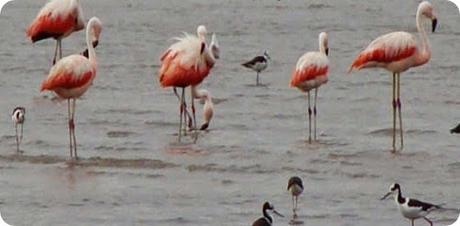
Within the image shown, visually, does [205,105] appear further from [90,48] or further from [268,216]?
[268,216]

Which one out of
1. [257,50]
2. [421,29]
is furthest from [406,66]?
[257,50]

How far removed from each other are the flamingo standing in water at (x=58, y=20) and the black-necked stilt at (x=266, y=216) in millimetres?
6428

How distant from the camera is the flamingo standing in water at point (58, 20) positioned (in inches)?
602

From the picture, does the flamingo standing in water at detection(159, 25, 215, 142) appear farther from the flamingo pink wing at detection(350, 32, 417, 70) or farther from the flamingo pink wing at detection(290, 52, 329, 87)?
the flamingo pink wing at detection(350, 32, 417, 70)

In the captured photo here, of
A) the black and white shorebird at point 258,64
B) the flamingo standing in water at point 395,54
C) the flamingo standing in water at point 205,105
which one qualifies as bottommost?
the flamingo standing in water at point 205,105

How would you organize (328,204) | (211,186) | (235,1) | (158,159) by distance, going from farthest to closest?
(235,1) → (158,159) → (211,186) → (328,204)

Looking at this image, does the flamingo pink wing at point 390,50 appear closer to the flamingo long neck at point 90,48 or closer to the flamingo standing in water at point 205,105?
the flamingo standing in water at point 205,105

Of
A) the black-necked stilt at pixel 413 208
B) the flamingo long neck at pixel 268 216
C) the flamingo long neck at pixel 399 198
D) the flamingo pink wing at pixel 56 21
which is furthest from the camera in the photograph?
the flamingo pink wing at pixel 56 21

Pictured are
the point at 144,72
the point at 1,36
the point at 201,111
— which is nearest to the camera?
the point at 201,111

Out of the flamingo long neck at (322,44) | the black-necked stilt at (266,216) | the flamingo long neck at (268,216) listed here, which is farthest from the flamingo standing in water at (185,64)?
the flamingo long neck at (268,216)

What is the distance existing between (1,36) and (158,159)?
8344 millimetres

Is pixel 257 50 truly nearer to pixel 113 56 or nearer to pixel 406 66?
pixel 113 56

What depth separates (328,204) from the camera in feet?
31.8

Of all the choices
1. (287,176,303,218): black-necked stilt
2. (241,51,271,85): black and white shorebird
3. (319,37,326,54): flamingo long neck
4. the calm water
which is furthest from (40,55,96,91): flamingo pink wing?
(241,51,271,85): black and white shorebird
